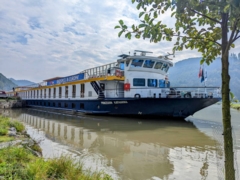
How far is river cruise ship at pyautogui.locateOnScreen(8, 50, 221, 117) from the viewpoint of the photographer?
46.8 feet

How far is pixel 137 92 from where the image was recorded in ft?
52.1

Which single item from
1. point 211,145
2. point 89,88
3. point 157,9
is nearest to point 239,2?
point 157,9

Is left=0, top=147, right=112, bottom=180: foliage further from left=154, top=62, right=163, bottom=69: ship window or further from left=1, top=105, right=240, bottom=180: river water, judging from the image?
left=154, top=62, right=163, bottom=69: ship window

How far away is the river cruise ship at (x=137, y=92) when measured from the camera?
1427cm

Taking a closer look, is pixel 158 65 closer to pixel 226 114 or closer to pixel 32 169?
pixel 32 169

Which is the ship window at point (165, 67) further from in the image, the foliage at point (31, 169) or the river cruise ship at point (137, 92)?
the foliage at point (31, 169)

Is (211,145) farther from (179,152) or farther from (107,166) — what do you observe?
(107,166)

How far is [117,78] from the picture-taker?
16.3 m

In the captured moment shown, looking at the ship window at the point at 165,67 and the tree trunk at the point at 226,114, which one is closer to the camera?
the tree trunk at the point at 226,114

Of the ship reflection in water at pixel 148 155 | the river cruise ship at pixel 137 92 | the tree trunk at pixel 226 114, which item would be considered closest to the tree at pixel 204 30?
the tree trunk at pixel 226 114

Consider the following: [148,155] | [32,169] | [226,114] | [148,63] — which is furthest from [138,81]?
[226,114]

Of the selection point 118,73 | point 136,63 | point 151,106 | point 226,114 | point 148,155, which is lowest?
point 148,155

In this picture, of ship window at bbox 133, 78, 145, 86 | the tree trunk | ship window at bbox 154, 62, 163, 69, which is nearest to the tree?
the tree trunk

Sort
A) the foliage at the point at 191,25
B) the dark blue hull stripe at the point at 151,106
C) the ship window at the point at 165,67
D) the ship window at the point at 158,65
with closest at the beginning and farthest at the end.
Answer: the foliage at the point at 191,25 → the dark blue hull stripe at the point at 151,106 → the ship window at the point at 158,65 → the ship window at the point at 165,67
